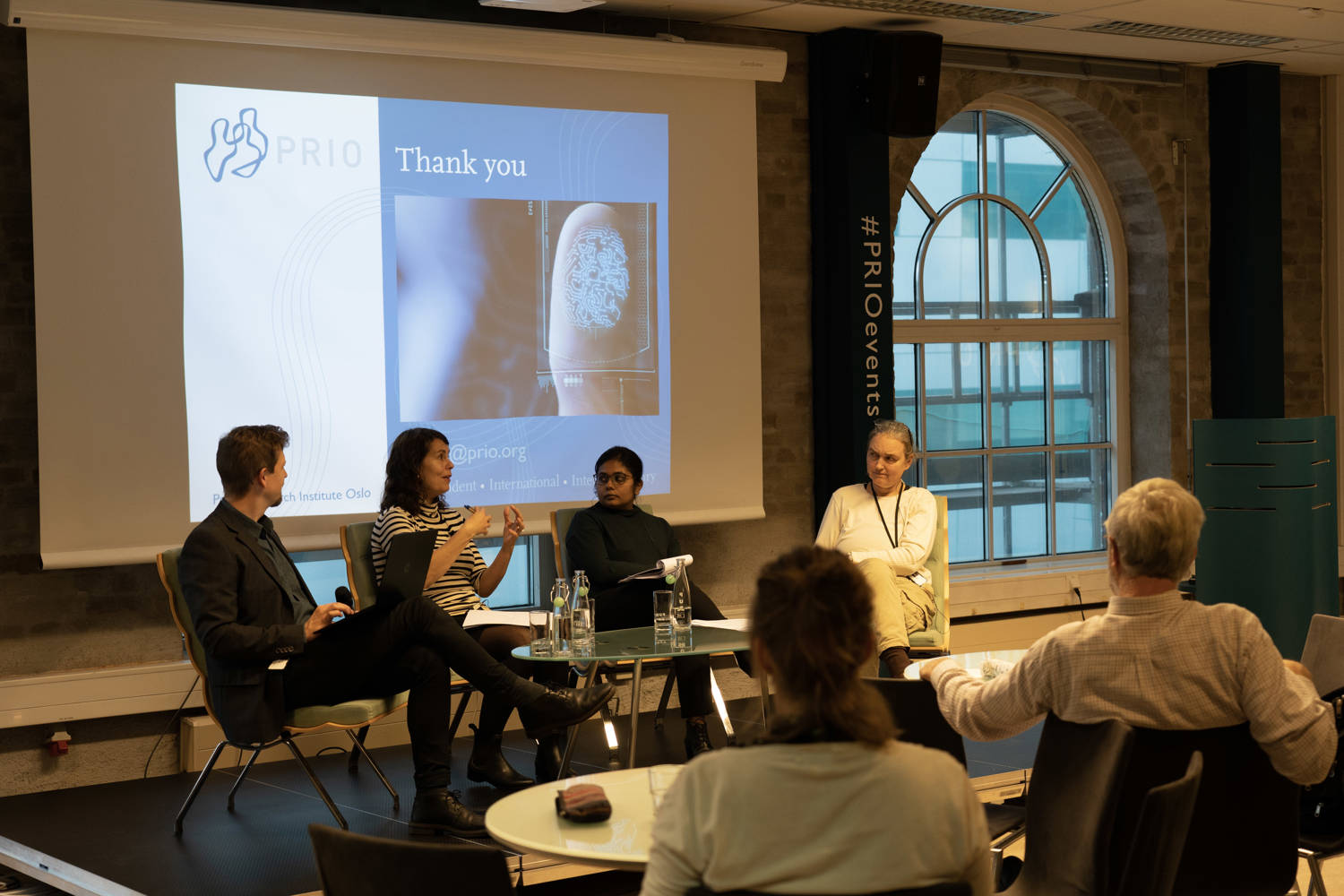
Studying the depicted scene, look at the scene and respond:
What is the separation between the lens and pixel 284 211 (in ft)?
18.0

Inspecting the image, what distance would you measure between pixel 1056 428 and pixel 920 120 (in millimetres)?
2265

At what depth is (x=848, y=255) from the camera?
6.85 metres

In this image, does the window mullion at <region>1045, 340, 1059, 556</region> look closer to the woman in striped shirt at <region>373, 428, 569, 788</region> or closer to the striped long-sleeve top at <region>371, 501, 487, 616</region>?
the woman in striped shirt at <region>373, 428, 569, 788</region>

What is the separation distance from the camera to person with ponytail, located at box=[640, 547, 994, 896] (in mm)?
1780

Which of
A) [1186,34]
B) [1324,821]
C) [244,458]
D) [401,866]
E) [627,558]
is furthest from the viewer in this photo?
[1186,34]

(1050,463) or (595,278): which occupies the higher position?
(595,278)

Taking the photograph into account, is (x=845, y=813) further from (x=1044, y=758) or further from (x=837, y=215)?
(x=837, y=215)

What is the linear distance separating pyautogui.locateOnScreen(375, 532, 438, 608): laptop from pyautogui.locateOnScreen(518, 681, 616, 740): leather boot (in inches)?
20.0

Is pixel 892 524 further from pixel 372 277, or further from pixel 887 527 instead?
pixel 372 277

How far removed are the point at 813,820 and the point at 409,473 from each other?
3516 millimetres

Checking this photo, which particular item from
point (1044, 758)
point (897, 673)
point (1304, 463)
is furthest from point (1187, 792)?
point (1304, 463)

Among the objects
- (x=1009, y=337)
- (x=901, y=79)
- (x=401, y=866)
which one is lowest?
(x=401, y=866)

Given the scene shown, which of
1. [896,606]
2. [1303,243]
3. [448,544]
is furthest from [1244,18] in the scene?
[448,544]

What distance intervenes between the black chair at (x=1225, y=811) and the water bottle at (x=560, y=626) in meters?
2.20
